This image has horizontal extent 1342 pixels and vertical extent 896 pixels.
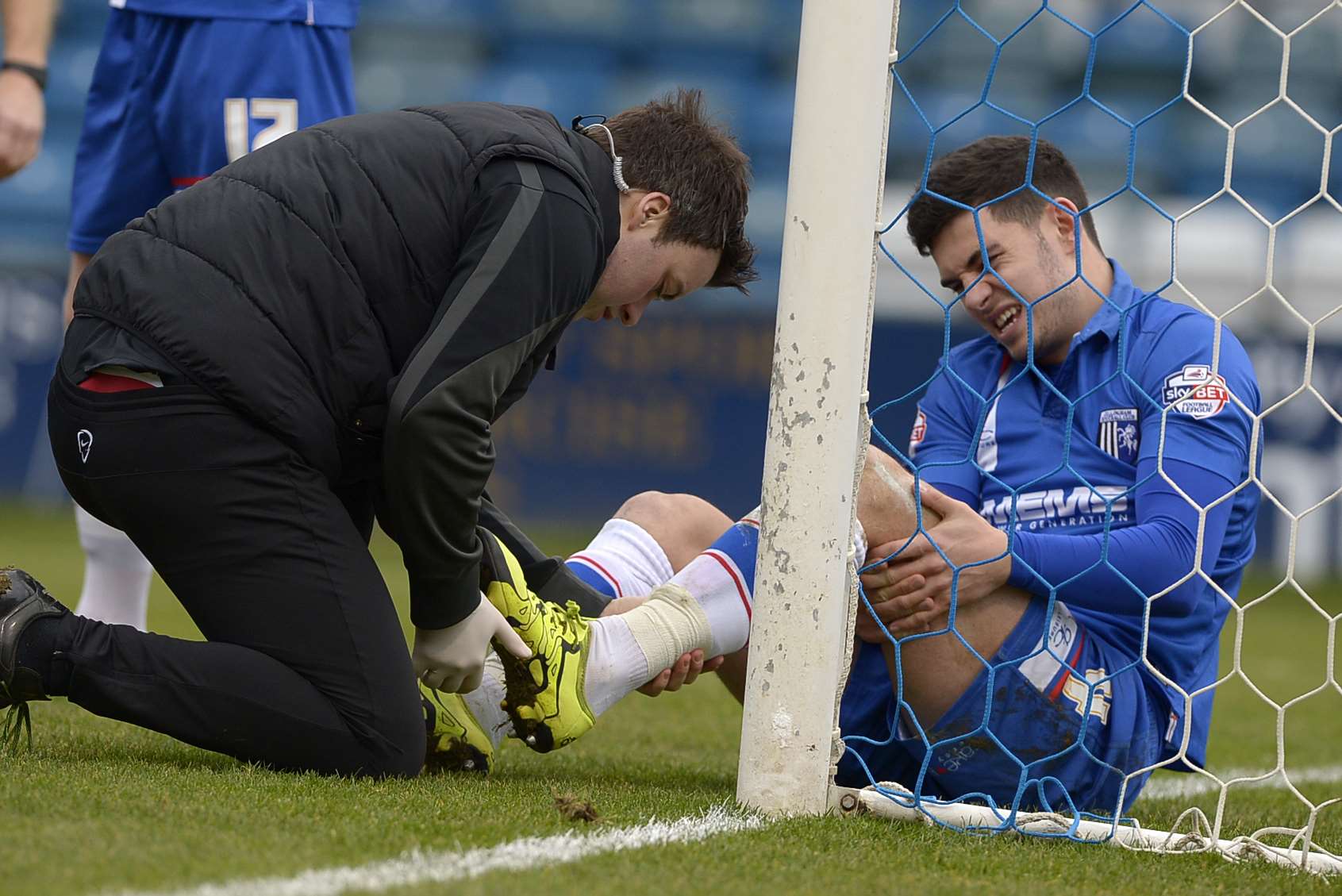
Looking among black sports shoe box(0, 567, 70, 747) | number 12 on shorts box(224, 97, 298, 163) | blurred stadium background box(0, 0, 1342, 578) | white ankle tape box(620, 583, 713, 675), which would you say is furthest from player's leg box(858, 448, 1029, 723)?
blurred stadium background box(0, 0, 1342, 578)

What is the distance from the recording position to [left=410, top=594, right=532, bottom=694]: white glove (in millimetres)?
2010

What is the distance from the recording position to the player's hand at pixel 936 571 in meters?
2.13

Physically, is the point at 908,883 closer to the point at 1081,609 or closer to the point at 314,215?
the point at 1081,609

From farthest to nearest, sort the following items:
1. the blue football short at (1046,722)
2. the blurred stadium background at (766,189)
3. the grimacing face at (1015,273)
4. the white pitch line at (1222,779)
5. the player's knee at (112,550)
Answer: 1. the blurred stadium background at (766,189)
2. the player's knee at (112,550)
3. the white pitch line at (1222,779)
4. the grimacing face at (1015,273)
5. the blue football short at (1046,722)

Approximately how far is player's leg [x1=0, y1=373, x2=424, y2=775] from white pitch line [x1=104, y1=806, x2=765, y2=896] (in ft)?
1.42

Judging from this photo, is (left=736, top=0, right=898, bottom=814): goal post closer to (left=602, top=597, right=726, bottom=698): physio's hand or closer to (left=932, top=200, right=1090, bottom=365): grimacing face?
(left=602, top=597, right=726, bottom=698): physio's hand

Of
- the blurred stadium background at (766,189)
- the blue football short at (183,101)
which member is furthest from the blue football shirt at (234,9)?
the blurred stadium background at (766,189)

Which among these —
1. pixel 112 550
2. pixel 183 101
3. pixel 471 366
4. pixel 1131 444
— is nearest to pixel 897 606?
pixel 1131 444

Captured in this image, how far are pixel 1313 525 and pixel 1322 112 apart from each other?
159 inches

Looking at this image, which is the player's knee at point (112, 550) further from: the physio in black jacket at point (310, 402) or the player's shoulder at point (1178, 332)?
the player's shoulder at point (1178, 332)

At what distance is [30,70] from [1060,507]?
69.4 inches

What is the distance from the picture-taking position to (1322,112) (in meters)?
10.1

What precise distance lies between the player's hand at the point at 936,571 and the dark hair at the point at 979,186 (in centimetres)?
52

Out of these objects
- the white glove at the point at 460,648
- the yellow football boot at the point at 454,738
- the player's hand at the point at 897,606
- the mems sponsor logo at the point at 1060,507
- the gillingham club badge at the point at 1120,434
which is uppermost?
the gillingham club badge at the point at 1120,434
